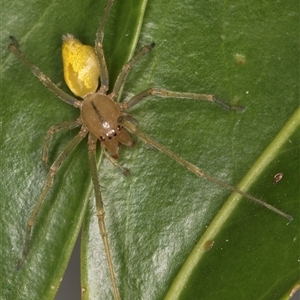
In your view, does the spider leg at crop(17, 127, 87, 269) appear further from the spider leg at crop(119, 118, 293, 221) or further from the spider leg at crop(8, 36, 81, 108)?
the spider leg at crop(119, 118, 293, 221)

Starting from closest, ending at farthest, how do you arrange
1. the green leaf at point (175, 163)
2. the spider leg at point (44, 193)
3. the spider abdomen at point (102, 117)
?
1. the green leaf at point (175, 163)
2. the spider leg at point (44, 193)
3. the spider abdomen at point (102, 117)

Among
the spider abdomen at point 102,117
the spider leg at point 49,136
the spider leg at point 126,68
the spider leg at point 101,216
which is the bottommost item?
the spider leg at point 101,216

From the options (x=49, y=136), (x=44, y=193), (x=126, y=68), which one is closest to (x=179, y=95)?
(x=126, y=68)

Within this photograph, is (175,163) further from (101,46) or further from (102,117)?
(101,46)

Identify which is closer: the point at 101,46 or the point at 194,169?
the point at 194,169

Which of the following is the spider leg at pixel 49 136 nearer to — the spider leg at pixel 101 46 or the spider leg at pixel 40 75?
the spider leg at pixel 40 75

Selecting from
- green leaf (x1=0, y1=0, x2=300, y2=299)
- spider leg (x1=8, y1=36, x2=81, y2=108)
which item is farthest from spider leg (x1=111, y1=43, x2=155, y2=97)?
spider leg (x1=8, y1=36, x2=81, y2=108)

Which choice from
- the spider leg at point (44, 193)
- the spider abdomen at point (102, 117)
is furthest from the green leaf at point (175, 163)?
the spider abdomen at point (102, 117)
